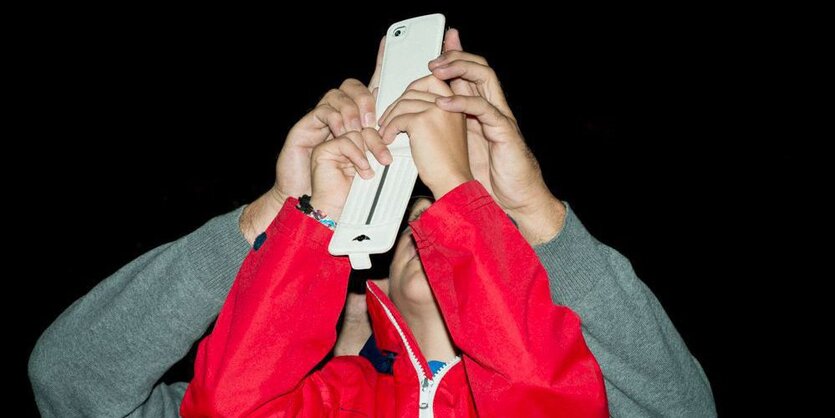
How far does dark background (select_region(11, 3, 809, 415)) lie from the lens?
175 cm

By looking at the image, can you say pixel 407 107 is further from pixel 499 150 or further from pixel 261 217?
pixel 261 217

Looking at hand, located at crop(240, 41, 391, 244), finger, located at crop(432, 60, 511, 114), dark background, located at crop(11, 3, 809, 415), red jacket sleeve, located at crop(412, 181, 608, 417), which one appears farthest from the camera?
dark background, located at crop(11, 3, 809, 415)

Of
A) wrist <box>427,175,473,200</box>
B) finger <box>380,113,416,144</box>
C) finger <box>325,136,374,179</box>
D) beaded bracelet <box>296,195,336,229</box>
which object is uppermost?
finger <box>380,113,416,144</box>

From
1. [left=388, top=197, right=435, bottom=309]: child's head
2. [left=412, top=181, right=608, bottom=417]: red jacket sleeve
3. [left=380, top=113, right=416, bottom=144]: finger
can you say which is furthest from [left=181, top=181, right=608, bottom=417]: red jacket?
[left=388, top=197, right=435, bottom=309]: child's head

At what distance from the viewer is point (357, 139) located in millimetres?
800

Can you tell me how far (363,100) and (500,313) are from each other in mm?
350

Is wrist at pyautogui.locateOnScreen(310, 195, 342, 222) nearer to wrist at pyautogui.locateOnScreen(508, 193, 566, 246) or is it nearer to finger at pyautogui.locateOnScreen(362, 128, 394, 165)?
finger at pyautogui.locateOnScreen(362, 128, 394, 165)

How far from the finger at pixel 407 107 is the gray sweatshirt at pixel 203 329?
26 cm

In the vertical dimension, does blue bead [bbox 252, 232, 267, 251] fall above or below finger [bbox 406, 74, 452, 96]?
below

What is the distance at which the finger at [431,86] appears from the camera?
0.80 metres

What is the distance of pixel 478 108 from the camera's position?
79cm

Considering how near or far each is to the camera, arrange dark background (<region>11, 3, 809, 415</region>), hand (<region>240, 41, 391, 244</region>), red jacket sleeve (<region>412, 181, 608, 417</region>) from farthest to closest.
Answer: dark background (<region>11, 3, 809, 415</region>)
hand (<region>240, 41, 391, 244</region>)
red jacket sleeve (<region>412, 181, 608, 417</region>)

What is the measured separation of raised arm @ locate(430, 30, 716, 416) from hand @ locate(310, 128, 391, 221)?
0.14 meters

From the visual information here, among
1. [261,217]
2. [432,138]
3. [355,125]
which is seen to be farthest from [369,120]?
[261,217]
